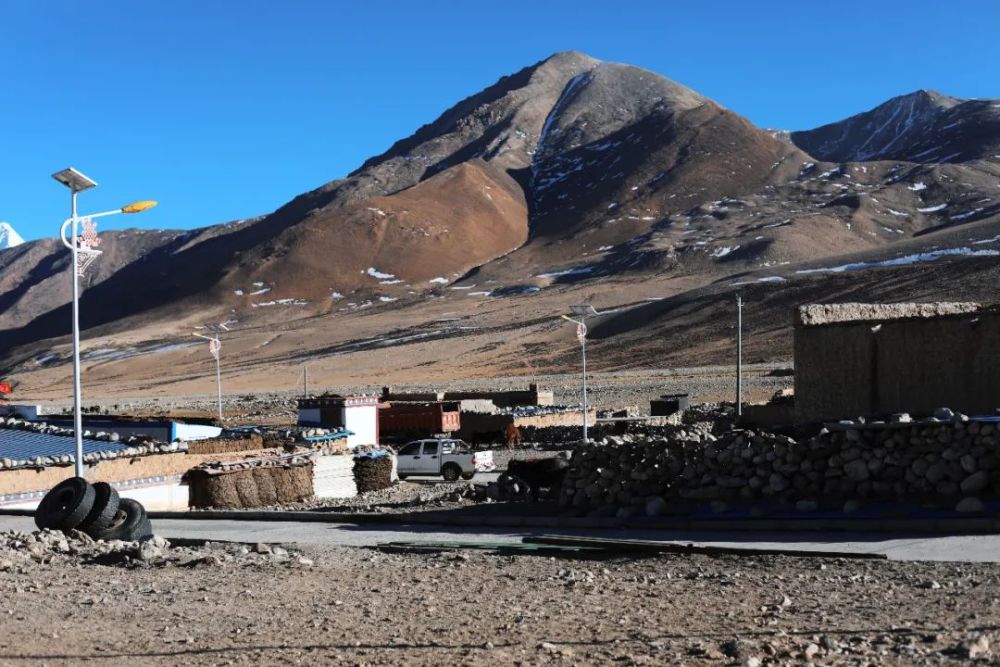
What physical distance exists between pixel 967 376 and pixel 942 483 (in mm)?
8317

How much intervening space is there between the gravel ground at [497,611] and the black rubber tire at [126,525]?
243 centimetres

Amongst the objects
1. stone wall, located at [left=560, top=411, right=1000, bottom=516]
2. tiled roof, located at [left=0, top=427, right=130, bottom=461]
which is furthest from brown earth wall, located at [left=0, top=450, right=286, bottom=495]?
stone wall, located at [left=560, top=411, right=1000, bottom=516]

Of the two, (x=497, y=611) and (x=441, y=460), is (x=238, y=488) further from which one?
(x=497, y=611)

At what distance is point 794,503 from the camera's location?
50.8ft

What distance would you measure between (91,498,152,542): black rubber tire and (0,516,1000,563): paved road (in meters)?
0.90

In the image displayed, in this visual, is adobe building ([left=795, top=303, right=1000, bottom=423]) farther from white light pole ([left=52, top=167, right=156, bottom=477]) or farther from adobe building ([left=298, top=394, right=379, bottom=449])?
adobe building ([left=298, top=394, right=379, bottom=449])

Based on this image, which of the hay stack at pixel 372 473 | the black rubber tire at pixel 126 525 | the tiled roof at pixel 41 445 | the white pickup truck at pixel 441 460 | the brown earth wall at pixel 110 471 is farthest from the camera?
the white pickup truck at pixel 441 460

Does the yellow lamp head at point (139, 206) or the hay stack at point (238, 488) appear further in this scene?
the hay stack at point (238, 488)

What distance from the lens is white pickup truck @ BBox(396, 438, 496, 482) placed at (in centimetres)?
3288

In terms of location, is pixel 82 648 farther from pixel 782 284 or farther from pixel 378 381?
pixel 782 284

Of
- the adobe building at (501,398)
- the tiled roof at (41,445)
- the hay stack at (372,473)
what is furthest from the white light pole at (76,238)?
the adobe building at (501,398)

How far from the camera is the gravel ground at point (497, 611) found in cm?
786

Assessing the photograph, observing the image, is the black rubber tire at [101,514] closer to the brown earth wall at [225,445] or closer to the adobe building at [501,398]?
the brown earth wall at [225,445]

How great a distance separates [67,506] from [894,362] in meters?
15.7
